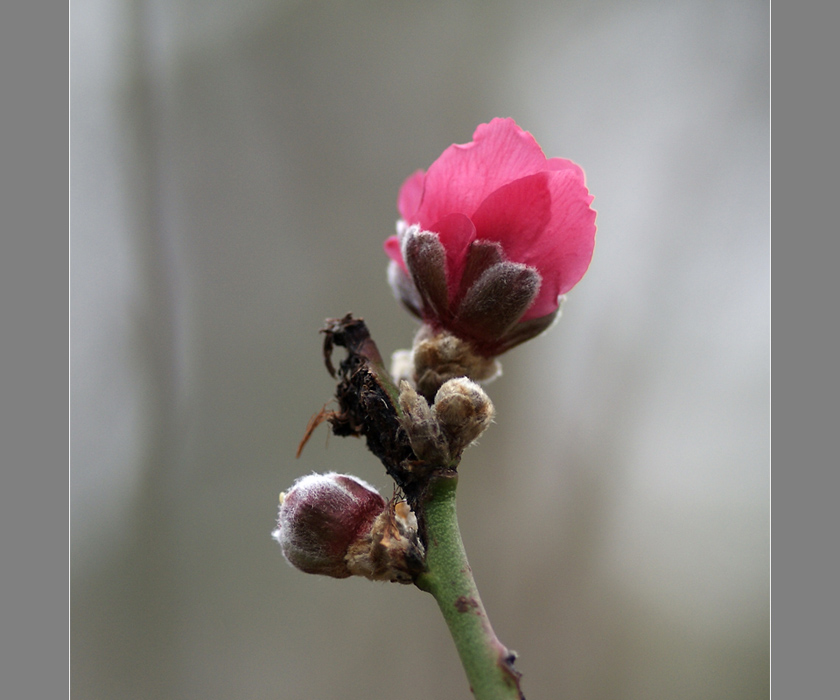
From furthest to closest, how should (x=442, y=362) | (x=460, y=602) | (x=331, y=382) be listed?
(x=331, y=382), (x=442, y=362), (x=460, y=602)

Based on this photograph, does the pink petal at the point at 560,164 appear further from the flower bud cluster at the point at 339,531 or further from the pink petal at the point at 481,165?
the flower bud cluster at the point at 339,531

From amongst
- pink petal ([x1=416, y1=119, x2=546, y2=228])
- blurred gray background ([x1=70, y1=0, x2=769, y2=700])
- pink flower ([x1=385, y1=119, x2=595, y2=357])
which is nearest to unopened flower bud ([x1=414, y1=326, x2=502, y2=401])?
pink flower ([x1=385, y1=119, x2=595, y2=357])

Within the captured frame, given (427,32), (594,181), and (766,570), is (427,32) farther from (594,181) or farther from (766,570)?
(766,570)

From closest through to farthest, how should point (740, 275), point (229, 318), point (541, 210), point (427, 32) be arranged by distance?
point (541, 210) < point (740, 275) < point (229, 318) < point (427, 32)

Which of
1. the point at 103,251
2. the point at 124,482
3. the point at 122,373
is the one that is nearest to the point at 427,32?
the point at 103,251

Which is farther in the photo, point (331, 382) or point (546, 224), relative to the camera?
point (331, 382)

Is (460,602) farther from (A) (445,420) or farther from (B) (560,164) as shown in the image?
(B) (560,164)

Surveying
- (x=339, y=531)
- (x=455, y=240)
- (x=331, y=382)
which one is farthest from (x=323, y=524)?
(x=331, y=382)

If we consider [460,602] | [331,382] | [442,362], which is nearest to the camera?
[460,602]
